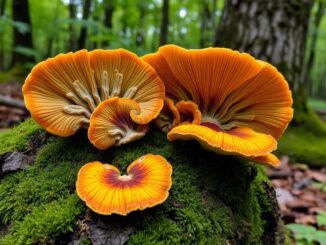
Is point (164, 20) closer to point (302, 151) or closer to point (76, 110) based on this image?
point (302, 151)

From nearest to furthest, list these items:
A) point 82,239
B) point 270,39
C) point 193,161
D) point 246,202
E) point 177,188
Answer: point 82,239
point 177,188
point 193,161
point 246,202
point 270,39

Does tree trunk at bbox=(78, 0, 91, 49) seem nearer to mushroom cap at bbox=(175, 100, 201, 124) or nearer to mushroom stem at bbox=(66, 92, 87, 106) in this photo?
mushroom stem at bbox=(66, 92, 87, 106)

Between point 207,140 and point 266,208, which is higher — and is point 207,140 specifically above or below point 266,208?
above

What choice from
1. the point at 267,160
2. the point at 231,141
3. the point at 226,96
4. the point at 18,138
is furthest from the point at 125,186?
the point at 18,138

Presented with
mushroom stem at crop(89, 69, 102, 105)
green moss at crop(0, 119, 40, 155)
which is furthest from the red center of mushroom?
green moss at crop(0, 119, 40, 155)

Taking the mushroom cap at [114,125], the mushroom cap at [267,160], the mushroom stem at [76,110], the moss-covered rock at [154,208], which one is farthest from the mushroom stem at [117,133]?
the mushroom cap at [267,160]

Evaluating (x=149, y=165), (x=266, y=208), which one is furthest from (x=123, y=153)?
(x=266, y=208)

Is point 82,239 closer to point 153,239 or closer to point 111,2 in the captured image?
point 153,239
